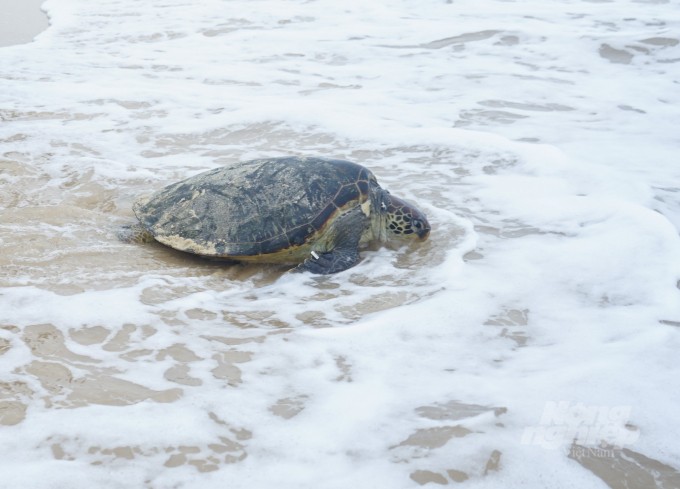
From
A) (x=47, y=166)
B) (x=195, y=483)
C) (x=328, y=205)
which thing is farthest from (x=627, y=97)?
(x=195, y=483)

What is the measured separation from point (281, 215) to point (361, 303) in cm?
81

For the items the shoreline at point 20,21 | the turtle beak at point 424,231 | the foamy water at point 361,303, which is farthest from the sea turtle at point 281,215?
the shoreline at point 20,21

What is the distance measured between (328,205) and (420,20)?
8.62 m

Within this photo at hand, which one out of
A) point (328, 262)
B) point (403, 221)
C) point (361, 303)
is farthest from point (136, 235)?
point (403, 221)

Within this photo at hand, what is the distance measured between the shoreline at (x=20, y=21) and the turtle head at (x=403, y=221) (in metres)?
7.81

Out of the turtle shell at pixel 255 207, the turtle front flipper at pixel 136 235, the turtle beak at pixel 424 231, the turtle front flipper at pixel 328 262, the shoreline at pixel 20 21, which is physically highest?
the shoreline at pixel 20 21

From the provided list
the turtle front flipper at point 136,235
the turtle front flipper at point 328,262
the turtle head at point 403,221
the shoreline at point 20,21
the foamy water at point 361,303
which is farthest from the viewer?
the shoreline at point 20,21

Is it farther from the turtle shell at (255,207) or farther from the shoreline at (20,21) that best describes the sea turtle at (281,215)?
the shoreline at (20,21)

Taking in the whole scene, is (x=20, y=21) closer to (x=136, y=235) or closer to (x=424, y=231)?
(x=136, y=235)

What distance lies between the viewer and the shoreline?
10.3 metres

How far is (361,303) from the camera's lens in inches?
142

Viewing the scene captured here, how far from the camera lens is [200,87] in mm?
8023

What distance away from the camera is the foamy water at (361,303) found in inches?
95.5

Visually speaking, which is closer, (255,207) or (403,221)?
(255,207)
